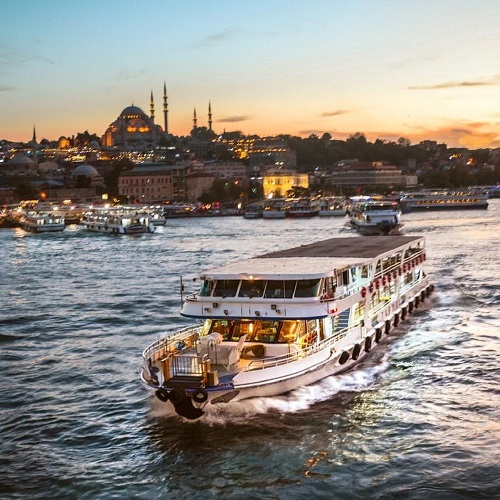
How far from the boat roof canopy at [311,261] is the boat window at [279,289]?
0.16 m

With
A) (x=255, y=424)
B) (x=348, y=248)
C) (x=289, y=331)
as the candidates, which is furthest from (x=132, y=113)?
(x=255, y=424)

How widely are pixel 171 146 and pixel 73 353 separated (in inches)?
6139

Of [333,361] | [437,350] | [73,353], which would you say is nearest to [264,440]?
[333,361]

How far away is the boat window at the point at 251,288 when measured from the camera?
13.5 metres

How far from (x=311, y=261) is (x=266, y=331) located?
2.65 m

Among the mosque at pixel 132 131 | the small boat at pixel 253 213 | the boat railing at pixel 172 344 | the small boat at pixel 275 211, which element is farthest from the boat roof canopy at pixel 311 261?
the mosque at pixel 132 131

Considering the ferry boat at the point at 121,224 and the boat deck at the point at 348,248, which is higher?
the boat deck at the point at 348,248

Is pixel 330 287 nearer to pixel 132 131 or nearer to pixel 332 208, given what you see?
pixel 332 208

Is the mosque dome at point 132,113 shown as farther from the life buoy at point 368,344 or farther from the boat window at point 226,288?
the boat window at point 226,288

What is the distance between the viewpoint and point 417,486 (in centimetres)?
992

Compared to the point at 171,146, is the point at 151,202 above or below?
below

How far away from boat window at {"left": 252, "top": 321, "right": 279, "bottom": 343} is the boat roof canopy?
31.6 inches

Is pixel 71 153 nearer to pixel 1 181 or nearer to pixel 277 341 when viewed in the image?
pixel 1 181

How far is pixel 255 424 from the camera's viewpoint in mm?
11797
